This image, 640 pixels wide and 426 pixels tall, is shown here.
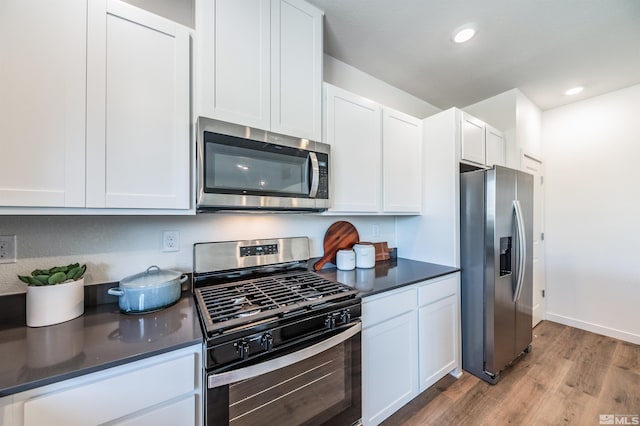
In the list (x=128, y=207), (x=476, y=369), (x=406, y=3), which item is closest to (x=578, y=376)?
(x=476, y=369)

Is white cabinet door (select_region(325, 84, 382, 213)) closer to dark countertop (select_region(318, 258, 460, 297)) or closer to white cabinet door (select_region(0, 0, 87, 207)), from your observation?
dark countertop (select_region(318, 258, 460, 297))

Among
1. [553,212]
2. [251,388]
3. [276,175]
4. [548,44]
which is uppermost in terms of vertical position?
[548,44]

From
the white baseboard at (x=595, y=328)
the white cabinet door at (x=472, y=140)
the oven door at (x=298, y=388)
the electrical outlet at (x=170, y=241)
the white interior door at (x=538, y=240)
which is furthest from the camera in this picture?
the white interior door at (x=538, y=240)

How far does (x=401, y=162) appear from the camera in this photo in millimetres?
2066

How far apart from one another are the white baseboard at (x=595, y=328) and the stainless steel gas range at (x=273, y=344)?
325 cm

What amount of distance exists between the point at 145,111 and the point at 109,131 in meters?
0.17

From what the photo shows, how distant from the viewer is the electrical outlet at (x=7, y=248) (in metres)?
1.04

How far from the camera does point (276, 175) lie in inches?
53.9

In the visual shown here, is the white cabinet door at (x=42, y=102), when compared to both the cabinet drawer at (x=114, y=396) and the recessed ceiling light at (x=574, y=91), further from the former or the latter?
the recessed ceiling light at (x=574, y=91)

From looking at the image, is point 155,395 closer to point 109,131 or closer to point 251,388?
point 251,388

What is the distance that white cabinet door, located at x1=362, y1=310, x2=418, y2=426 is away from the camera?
140cm

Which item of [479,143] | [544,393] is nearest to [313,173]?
[479,143]

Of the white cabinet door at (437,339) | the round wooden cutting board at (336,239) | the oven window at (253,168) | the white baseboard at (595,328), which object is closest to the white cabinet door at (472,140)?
the round wooden cutting board at (336,239)

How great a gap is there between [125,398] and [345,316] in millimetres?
893
